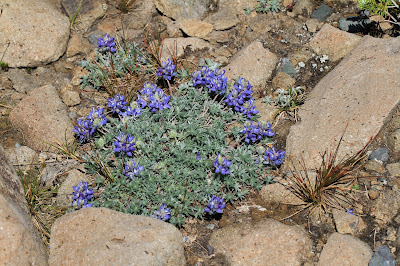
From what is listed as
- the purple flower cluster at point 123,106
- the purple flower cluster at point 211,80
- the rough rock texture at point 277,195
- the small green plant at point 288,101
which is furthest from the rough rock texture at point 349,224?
the purple flower cluster at point 123,106

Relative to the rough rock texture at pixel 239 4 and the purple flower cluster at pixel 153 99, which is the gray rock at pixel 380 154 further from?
the rough rock texture at pixel 239 4

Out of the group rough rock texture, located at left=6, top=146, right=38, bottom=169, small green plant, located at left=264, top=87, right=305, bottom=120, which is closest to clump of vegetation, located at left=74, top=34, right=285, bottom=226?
small green plant, located at left=264, top=87, right=305, bottom=120

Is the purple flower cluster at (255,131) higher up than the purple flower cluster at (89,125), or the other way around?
the purple flower cluster at (255,131)

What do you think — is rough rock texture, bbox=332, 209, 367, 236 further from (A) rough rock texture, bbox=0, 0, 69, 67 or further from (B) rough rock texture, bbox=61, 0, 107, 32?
(B) rough rock texture, bbox=61, 0, 107, 32

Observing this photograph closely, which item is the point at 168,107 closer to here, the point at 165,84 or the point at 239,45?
the point at 165,84

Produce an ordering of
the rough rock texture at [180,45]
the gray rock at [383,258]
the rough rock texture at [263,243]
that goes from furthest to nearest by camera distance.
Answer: the rough rock texture at [180,45] < the rough rock texture at [263,243] < the gray rock at [383,258]

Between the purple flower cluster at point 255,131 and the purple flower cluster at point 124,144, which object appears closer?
the purple flower cluster at point 124,144

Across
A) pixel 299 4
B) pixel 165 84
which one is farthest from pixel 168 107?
pixel 299 4
